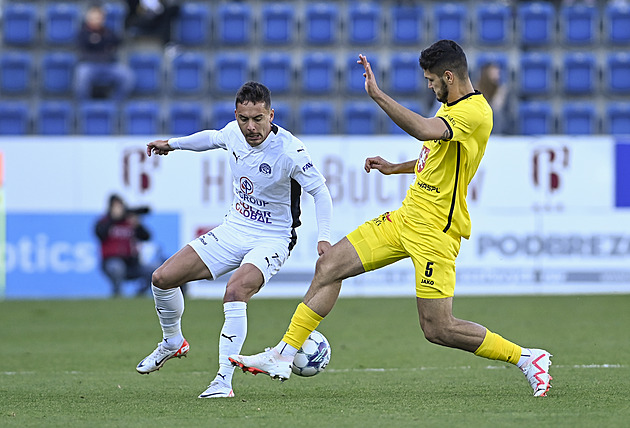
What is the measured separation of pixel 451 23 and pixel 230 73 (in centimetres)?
365

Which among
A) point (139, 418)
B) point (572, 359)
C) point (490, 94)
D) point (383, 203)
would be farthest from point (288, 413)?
point (490, 94)

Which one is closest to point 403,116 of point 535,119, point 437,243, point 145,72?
point 437,243

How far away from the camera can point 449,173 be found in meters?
6.43

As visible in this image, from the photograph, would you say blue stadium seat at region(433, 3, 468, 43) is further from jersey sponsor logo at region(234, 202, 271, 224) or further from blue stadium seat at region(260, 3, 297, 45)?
jersey sponsor logo at region(234, 202, 271, 224)

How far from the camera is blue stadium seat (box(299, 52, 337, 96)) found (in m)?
17.0

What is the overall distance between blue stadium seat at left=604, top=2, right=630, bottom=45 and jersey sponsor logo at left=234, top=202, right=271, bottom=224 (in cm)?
1205

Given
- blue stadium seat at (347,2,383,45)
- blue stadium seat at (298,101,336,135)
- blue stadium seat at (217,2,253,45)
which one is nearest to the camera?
blue stadium seat at (298,101,336,135)

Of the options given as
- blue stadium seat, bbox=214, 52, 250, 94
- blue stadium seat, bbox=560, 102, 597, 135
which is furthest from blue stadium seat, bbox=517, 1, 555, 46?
blue stadium seat, bbox=214, 52, 250, 94

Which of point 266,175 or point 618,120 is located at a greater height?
point 618,120

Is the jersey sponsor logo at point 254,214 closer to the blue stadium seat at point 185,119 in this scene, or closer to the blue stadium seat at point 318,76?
the blue stadium seat at point 185,119

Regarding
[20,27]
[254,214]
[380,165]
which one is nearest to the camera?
[380,165]

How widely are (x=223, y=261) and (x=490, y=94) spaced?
28.2ft

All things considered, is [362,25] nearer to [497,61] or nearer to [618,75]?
[497,61]

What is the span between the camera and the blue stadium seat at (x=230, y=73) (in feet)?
55.7
